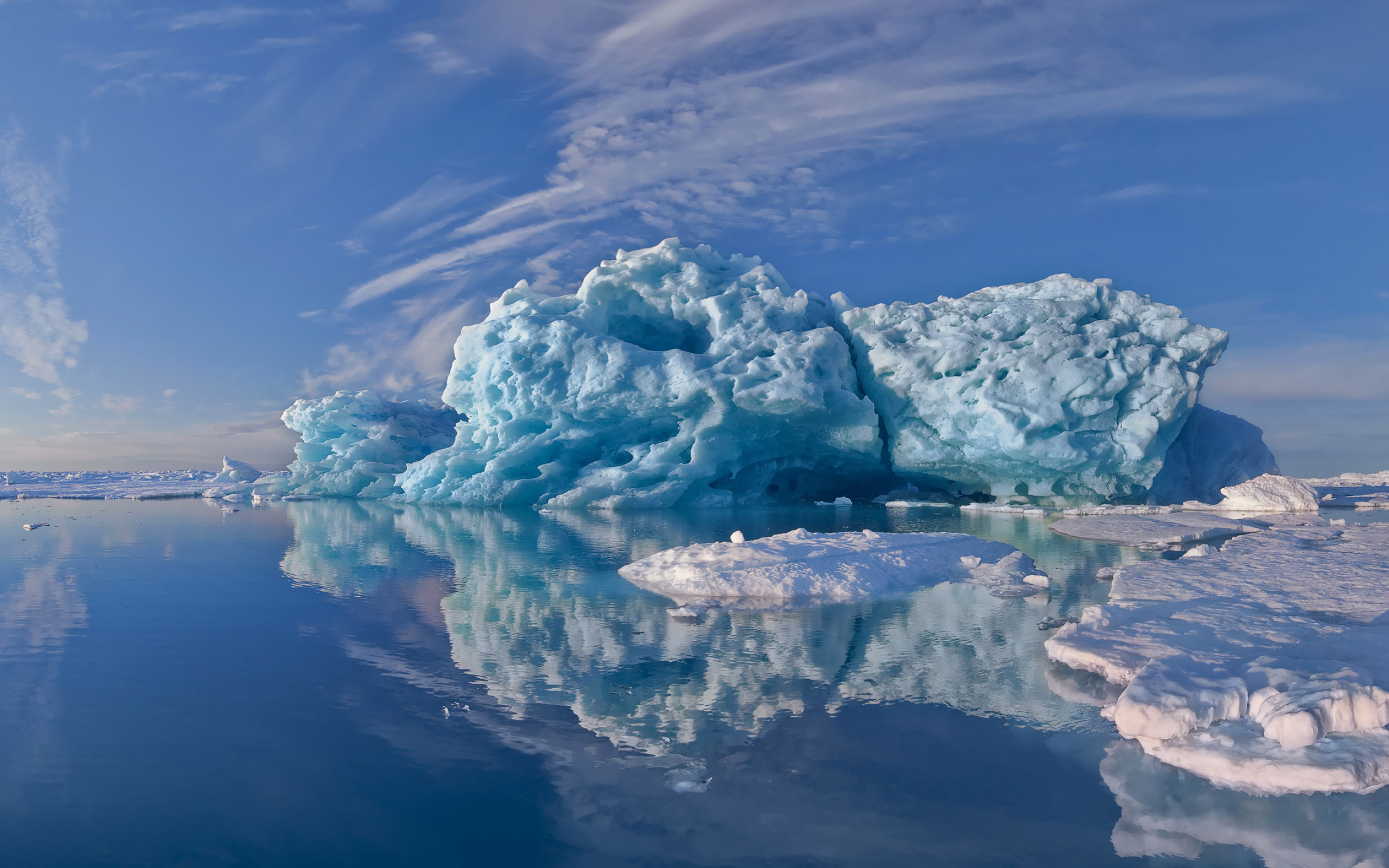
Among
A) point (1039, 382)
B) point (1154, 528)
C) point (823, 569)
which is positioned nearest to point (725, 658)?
point (823, 569)

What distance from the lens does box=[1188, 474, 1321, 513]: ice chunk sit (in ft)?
73.0

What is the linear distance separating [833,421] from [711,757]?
2171 cm

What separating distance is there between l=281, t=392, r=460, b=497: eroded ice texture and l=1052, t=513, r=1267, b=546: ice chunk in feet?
83.5

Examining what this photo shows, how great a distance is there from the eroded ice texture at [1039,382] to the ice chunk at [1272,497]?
2.22 m

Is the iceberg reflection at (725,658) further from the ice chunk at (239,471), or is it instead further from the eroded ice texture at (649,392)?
the ice chunk at (239,471)

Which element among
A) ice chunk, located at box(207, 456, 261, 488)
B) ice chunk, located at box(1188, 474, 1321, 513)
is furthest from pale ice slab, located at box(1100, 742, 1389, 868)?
ice chunk, located at box(207, 456, 261, 488)

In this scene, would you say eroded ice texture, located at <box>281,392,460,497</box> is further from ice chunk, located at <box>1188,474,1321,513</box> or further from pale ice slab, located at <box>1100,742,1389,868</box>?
pale ice slab, located at <box>1100,742,1389,868</box>

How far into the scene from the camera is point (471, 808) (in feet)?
12.2

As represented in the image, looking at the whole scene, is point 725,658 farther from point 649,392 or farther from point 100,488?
point 100,488

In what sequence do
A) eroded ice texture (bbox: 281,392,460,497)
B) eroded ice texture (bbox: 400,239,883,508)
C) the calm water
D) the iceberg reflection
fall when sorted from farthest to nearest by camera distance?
eroded ice texture (bbox: 281,392,460,497) < eroded ice texture (bbox: 400,239,883,508) < the iceberg reflection < the calm water

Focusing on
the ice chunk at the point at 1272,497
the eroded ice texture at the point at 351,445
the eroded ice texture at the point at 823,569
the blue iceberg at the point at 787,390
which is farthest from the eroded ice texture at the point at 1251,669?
the eroded ice texture at the point at 351,445

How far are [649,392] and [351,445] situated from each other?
17.2 m

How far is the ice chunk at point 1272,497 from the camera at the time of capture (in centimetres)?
2227

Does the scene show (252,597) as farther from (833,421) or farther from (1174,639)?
(833,421)
